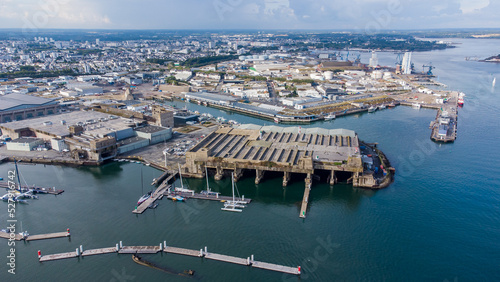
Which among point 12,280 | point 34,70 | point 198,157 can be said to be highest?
point 34,70

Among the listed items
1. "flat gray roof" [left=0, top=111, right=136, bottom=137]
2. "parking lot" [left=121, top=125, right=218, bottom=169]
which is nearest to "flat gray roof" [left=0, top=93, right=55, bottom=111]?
"flat gray roof" [left=0, top=111, right=136, bottom=137]

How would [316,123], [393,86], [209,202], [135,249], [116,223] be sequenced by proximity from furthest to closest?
[393,86] → [316,123] → [209,202] → [116,223] → [135,249]

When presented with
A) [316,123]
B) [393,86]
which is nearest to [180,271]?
[316,123]

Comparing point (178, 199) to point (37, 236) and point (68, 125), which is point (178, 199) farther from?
point (68, 125)

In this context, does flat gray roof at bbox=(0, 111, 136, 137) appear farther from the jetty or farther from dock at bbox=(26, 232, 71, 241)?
the jetty

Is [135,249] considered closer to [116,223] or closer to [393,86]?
[116,223]

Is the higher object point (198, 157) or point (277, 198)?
point (198, 157)

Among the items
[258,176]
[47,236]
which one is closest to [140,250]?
[47,236]
